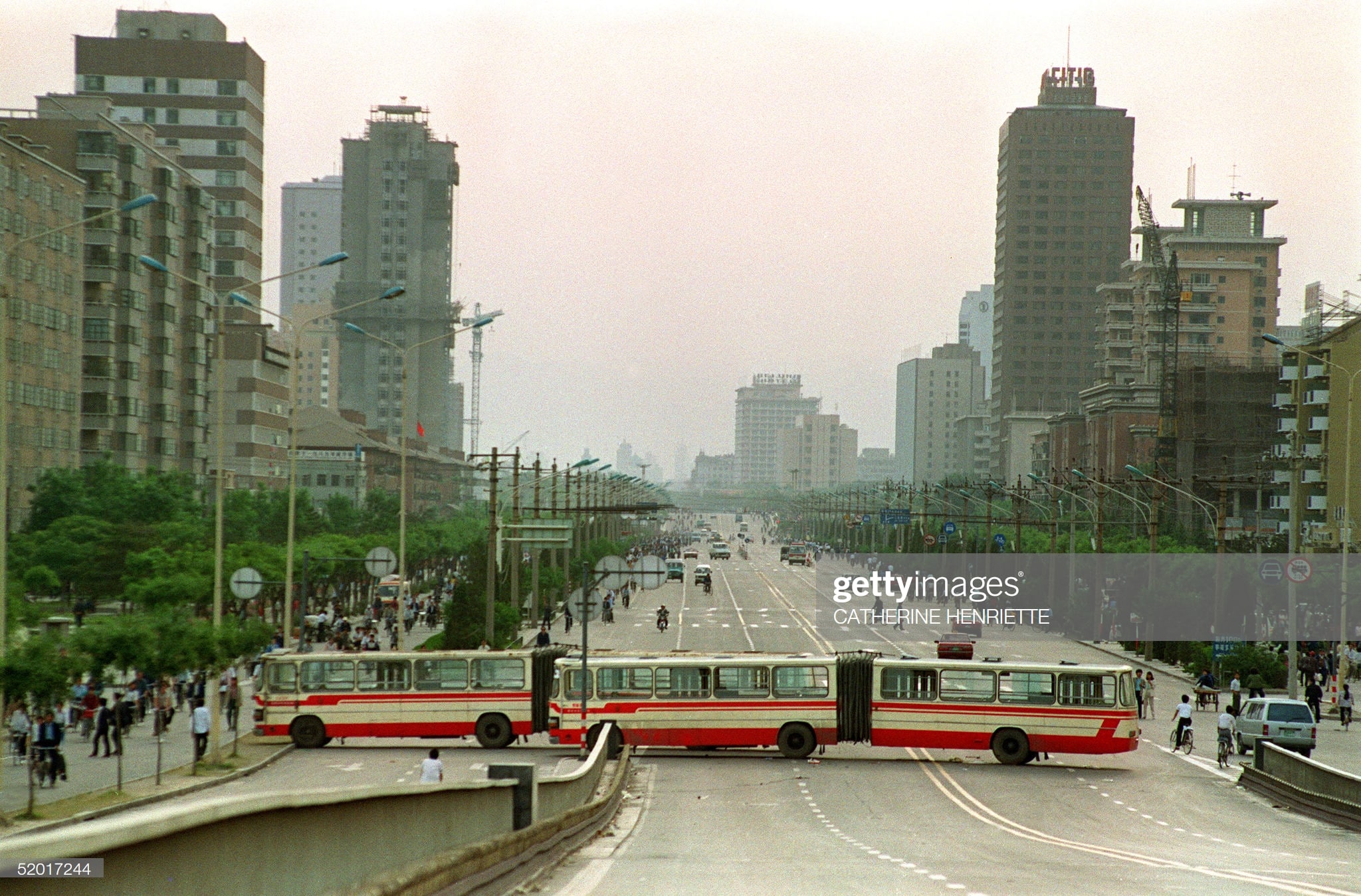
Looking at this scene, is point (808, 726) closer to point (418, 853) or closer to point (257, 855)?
point (418, 853)

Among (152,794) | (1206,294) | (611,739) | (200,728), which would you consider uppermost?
(1206,294)

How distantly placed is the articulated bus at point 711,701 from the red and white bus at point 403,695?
0.10 ft

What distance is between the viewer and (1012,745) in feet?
112

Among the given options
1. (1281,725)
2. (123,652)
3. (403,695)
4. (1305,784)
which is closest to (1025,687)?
(1281,725)

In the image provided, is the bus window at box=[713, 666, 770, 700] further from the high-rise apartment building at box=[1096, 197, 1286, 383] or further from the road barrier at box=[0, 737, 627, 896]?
the high-rise apartment building at box=[1096, 197, 1286, 383]

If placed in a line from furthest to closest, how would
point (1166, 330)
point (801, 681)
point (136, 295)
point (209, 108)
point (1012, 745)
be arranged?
point (1166, 330), point (209, 108), point (136, 295), point (801, 681), point (1012, 745)

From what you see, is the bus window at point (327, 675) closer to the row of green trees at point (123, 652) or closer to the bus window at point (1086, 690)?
the row of green trees at point (123, 652)

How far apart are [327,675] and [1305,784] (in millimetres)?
21593

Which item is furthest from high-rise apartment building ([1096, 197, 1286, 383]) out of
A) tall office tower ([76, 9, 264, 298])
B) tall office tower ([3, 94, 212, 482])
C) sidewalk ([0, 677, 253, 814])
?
sidewalk ([0, 677, 253, 814])

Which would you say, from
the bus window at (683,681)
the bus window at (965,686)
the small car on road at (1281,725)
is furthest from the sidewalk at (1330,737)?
the bus window at (683,681)

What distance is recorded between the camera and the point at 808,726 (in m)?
34.5

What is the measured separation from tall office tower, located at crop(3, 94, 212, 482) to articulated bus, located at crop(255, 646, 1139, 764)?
187 feet

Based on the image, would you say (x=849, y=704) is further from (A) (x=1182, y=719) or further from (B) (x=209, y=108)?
(B) (x=209, y=108)

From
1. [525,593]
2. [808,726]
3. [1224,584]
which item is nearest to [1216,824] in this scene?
[808,726]
